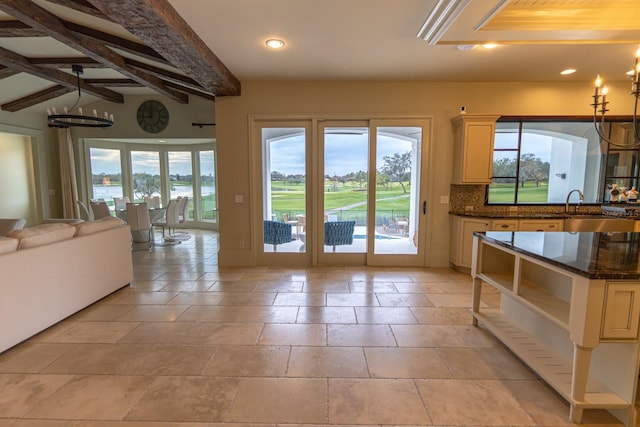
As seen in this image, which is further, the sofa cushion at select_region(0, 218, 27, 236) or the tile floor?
the sofa cushion at select_region(0, 218, 27, 236)

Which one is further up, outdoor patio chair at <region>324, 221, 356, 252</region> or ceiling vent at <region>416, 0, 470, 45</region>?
ceiling vent at <region>416, 0, 470, 45</region>

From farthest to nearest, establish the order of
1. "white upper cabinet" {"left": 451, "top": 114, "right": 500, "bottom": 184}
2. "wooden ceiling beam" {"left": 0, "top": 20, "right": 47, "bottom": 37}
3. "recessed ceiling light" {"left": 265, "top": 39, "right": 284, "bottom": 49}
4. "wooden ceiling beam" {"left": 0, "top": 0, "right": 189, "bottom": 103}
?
"white upper cabinet" {"left": 451, "top": 114, "right": 500, "bottom": 184}, "wooden ceiling beam" {"left": 0, "top": 20, "right": 47, "bottom": 37}, "recessed ceiling light" {"left": 265, "top": 39, "right": 284, "bottom": 49}, "wooden ceiling beam" {"left": 0, "top": 0, "right": 189, "bottom": 103}

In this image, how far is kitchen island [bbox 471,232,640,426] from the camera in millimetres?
1545

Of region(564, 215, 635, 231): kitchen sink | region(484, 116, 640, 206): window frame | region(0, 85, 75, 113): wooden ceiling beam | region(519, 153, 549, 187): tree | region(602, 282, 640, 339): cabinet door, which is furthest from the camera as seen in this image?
region(0, 85, 75, 113): wooden ceiling beam

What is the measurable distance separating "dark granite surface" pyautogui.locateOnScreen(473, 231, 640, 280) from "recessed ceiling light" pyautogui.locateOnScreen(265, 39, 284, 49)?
9.17 ft

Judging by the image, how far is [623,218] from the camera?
3.98 metres

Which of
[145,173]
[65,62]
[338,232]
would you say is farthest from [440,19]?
[145,173]

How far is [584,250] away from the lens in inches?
76.2

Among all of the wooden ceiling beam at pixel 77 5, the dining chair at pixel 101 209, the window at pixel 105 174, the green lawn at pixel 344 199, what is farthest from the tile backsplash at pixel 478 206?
the window at pixel 105 174

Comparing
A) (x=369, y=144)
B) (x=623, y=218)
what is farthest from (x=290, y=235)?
(x=623, y=218)

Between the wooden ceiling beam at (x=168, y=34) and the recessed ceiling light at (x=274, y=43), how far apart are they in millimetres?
687

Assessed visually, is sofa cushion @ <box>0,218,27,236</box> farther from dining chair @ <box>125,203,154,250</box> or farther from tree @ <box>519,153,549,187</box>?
tree @ <box>519,153,549,187</box>

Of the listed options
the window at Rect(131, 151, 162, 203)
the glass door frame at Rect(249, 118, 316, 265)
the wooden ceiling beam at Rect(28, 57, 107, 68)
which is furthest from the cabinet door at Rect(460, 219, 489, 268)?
the window at Rect(131, 151, 162, 203)

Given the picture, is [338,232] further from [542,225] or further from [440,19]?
[440,19]
